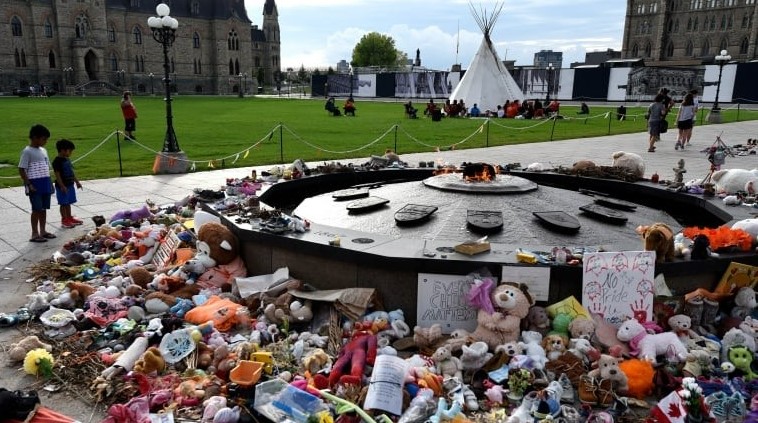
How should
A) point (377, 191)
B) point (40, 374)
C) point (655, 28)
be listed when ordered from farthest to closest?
point (655, 28) → point (377, 191) → point (40, 374)

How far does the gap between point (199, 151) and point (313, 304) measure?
1479 cm

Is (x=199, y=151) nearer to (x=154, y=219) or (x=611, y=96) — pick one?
(x=154, y=219)

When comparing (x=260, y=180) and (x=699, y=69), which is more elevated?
(x=699, y=69)

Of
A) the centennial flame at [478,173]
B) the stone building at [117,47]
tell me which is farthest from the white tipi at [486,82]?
the stone building at [117,47]

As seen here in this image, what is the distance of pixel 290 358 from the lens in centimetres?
457

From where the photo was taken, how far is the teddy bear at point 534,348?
429 centimetres

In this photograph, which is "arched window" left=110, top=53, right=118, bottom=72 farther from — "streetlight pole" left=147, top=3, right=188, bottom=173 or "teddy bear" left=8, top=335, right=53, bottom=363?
"teddy bear" left=8, top=335, right=53, bottom=363

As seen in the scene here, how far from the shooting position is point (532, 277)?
4734 millimetres

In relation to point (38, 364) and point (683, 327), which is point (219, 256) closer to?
point (38, 364)

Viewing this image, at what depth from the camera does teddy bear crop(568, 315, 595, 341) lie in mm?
4605

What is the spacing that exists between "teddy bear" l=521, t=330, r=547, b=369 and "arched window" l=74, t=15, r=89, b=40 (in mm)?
81242

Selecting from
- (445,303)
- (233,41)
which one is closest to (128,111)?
(445,303)

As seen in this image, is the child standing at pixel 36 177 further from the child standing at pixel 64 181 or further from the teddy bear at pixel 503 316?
the teddy bear at pixel 503 316

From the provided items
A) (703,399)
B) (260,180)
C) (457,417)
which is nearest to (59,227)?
(260,180)
